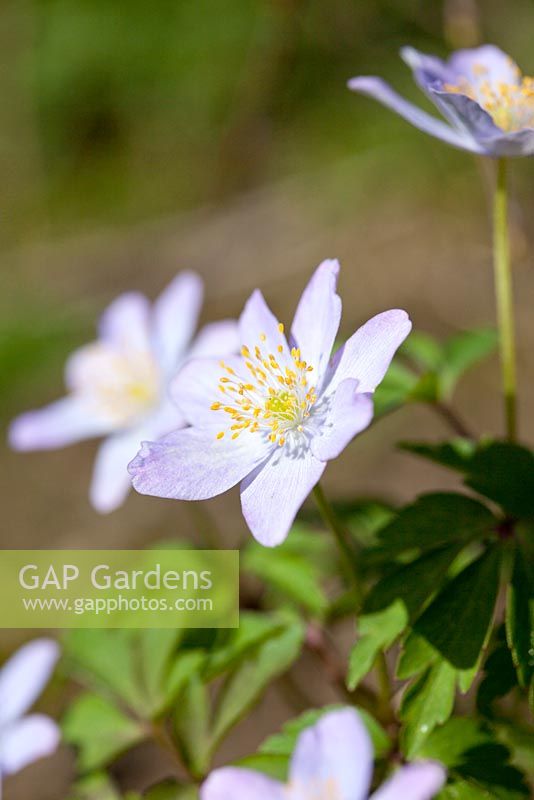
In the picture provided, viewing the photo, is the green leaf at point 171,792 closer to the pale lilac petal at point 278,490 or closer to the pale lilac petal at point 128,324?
the pale lilac petal at point 278,490

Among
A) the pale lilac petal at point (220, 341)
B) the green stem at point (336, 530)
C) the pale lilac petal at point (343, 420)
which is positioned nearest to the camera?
the pale lilac petal at point (343, 420)

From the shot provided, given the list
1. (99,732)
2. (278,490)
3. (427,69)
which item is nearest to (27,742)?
(99,732)

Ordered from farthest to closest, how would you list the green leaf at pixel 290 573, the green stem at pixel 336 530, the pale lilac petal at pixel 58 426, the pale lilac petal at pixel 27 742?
the pale lilac petal at pixel 58 426
the green leaf at pixel 290 573
the pale lilac petal at pixel 27 742
the green stem at pixel 336 530

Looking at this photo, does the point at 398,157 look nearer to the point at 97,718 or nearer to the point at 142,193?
the point at 142,193

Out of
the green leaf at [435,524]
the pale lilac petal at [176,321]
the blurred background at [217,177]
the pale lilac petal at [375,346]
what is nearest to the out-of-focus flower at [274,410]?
the pale lilac petal at [375,346]

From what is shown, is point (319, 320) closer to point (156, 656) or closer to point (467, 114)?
point (467, 114)

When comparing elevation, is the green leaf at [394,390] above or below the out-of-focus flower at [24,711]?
above

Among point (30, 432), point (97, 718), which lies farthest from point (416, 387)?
point (30, 432)

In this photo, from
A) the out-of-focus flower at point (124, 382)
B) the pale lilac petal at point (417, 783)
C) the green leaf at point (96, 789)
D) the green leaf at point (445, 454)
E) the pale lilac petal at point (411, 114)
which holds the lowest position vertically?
the green leaf at point (96, 789)
